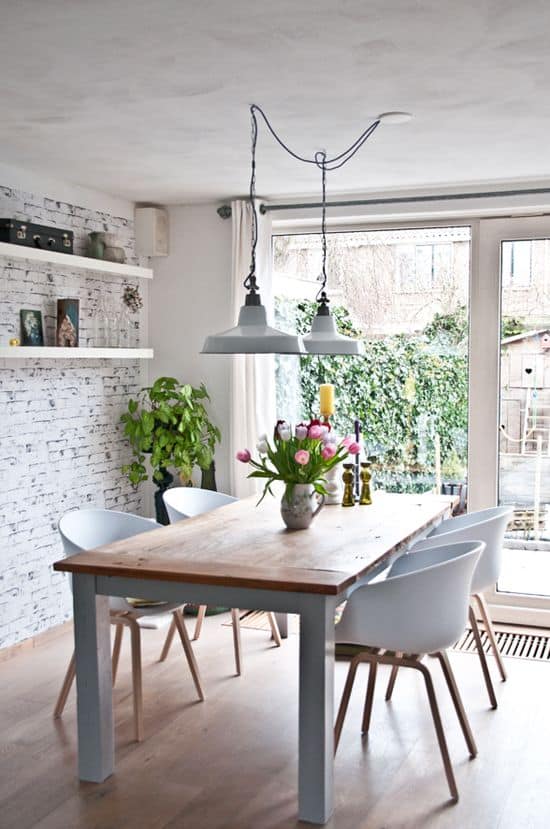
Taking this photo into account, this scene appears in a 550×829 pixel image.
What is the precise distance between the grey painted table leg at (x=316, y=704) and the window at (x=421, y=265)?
2848 millimetres

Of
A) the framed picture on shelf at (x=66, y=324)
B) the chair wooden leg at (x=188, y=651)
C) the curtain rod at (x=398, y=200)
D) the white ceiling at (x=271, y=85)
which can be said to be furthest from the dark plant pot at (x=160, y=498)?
the white ceiling at (x=271, y=85)

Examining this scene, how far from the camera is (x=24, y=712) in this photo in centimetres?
377

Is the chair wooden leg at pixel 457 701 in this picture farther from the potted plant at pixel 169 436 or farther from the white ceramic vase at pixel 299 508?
the potted plant at pixel 169 436

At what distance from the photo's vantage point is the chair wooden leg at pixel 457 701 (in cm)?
319

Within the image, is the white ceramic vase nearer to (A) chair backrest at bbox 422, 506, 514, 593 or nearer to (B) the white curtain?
(A) chair backrest at bbox 422, 506, 514, 593

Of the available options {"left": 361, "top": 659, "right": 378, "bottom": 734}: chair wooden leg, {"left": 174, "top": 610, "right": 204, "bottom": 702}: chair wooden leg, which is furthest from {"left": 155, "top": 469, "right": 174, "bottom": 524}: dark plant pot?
{"left": 361, "top": 659, "right": 378, "bottom": 734}: chair wooden leg

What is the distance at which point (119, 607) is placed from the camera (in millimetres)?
3605

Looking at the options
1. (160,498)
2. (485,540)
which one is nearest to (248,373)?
(160,498)

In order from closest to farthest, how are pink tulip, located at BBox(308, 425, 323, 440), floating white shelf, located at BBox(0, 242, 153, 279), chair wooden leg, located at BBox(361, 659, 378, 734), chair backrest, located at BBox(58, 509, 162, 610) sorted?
chair wooden leg, located at BBox(361, 659, 378, 734) < pink tulip, located at BBox(308, 425, 323, 440) < chair backrest, located at BBox(58, 509, 162, 610) < floating white shelf, located at BBox(0, 242, 153, 279)

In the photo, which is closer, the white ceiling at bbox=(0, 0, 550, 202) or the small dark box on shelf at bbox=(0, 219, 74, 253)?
the white ceiling at bbox=(0, 0, 550, 202)

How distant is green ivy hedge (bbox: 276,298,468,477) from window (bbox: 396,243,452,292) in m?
0.23

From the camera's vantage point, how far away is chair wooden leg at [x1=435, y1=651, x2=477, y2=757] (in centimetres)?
319

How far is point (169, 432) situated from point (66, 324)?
0.89 m

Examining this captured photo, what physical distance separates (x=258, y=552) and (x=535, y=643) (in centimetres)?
219
